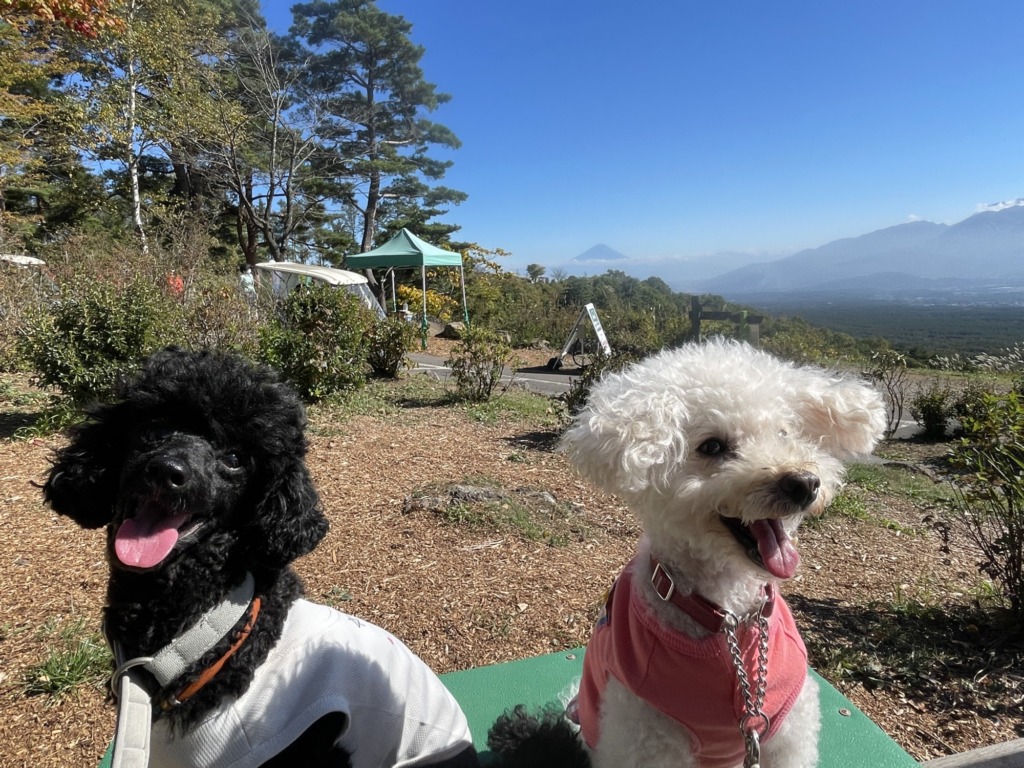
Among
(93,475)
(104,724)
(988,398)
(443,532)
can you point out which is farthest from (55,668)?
(988,398)

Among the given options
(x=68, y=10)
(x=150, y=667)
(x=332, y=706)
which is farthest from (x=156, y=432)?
(x=68, y=10)

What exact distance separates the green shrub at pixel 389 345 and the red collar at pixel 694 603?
816 cm

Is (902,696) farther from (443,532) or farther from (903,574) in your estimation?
(443,532)

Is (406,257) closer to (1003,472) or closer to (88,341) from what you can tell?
(88,341)

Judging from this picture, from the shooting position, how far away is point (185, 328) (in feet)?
21.9

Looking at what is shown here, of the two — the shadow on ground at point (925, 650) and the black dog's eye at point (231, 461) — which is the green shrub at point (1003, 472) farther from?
the black dog's eye at point (231, 461)

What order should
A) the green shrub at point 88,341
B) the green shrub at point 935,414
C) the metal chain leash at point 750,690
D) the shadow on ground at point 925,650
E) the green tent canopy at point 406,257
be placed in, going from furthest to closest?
the green tent canopy at point 406,257
the green shrub at point 935,414
the green shrub at point 88,341
the shadow on ground at point 925,650
the metal chain leash at point 750,690

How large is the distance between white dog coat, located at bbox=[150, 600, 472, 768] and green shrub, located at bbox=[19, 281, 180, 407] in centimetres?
471

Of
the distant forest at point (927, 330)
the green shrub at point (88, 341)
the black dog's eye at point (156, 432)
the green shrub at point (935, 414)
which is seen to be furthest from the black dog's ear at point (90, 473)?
the green shrub at point (935, 414)

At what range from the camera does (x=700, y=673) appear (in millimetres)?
1384

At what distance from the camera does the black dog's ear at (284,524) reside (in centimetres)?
142

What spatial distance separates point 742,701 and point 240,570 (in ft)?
4.22

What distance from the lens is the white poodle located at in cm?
139

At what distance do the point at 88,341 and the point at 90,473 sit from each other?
15.9 ft
